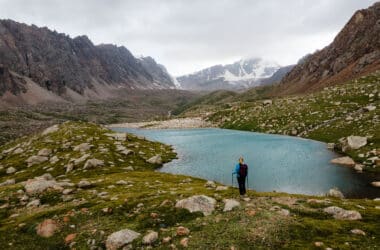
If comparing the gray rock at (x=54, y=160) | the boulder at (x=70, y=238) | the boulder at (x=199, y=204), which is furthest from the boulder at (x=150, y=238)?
the gray rock at (x=54, y=160)

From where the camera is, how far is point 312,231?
1973 centimetres

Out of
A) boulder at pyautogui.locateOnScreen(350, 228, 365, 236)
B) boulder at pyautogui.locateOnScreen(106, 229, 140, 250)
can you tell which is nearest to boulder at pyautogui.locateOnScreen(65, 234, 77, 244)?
boulder at pyautogui.locateOnScreen(106, 229, 140, 250)

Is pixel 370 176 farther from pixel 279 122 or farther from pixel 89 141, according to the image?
pixel 279 122

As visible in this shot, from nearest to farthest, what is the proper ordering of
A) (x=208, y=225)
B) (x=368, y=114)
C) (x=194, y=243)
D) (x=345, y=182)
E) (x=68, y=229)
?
(x=194, y=243)
(x=208, y=225)
(x=68, y=229)
(x=345, y=182)
(x=368, y=114)

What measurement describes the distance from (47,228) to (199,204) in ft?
37.7

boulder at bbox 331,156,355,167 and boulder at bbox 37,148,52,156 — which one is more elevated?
boulder at bbox 37,148,52,156

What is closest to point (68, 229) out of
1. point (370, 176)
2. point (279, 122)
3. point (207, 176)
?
point (207, 176)

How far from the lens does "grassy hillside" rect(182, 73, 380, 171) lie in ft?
218

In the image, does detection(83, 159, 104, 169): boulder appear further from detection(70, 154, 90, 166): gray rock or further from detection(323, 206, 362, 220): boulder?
detection(323, 206, 362, 220): boulder

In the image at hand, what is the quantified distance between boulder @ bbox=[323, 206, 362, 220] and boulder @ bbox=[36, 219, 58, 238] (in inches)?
791

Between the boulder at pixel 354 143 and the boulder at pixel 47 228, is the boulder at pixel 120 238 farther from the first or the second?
the boulder at pixel 354 143

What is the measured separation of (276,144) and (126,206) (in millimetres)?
64652

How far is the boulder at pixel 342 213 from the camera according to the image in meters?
21.9

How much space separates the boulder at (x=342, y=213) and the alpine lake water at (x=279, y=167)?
731 inches
